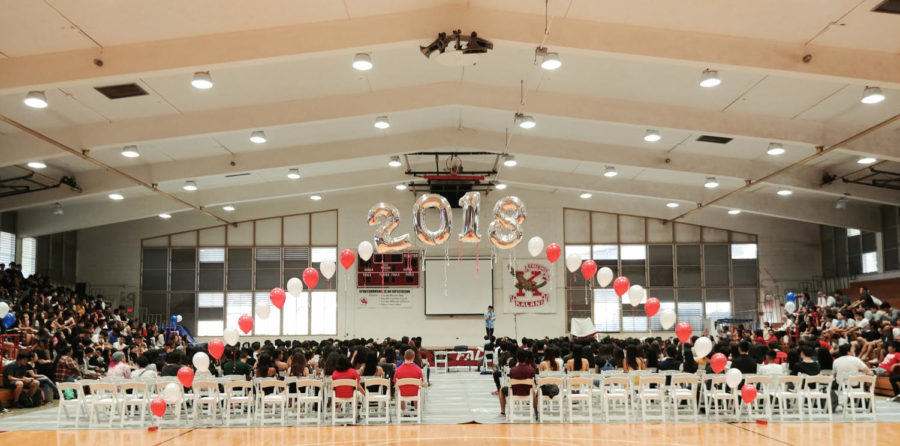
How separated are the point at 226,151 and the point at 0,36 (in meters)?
7.47

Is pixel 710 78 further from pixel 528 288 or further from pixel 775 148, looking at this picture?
pixel 528 288

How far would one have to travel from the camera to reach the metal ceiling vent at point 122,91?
11.6 meters

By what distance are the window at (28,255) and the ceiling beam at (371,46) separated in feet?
44.4

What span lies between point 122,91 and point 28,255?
12529 mm

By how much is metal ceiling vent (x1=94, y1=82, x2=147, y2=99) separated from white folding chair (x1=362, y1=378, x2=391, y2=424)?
605 centimetres

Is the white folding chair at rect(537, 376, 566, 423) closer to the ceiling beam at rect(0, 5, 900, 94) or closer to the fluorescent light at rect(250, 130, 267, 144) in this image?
the ceiling beam at rect(0, 5, 900, 94)

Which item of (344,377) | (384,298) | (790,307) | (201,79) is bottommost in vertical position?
(344,377)

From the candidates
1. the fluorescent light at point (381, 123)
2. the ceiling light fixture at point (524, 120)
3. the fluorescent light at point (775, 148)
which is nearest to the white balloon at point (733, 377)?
the ceiling light fixture at point (524, 120)

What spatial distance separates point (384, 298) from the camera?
78.8 ft

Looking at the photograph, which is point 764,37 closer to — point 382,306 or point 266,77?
point 266,77

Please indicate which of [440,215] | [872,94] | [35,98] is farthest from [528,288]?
[35,98]

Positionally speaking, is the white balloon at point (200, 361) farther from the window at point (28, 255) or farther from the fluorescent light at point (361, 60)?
the window at point (28, 255)

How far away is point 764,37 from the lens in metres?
9.99

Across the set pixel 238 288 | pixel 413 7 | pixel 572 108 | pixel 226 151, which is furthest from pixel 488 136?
pixel 238 288
